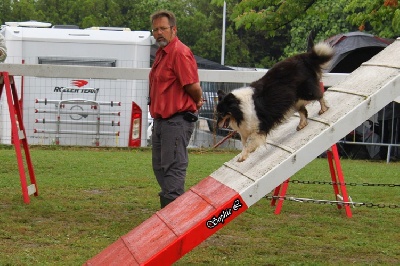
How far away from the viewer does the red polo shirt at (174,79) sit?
6.86m

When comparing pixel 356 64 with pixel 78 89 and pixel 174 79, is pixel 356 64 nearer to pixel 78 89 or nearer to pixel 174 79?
pixel 78 89

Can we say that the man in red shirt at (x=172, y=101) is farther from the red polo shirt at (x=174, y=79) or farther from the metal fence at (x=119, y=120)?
the metal fence at (x=119, y=120)

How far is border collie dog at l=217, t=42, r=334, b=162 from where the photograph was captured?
6512 millimetres

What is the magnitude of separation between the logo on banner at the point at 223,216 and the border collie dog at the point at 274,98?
1.08 metres

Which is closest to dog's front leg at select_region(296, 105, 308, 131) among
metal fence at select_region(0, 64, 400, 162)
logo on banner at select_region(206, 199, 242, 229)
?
logo on banner at select_region(206, 199, 242, 229)

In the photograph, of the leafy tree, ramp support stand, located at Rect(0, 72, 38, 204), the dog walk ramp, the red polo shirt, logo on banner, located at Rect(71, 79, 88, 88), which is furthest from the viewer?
the leafy tree

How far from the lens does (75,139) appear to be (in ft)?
52.5

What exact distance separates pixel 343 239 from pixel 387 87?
1.88 meters

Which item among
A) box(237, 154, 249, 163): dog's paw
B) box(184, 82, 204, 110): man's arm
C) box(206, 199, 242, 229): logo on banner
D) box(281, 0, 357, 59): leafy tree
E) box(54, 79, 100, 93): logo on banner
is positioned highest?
box(281, 0, 357, 59): leafy tree

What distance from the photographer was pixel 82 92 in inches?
619

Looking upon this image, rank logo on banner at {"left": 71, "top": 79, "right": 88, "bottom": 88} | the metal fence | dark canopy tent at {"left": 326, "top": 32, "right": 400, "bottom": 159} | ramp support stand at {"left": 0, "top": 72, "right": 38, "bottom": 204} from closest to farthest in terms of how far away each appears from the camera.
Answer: ramp support stand at {"left": 0, "top": 72, "right": 38, "bottom": 204}, the metal fence, logo on banner at {"left": 71, "top": 79, "right": 88, "bottom": 88}, dark canopy tent at {"left": 326, "top": 32, "right": 400, "bottom": 159}

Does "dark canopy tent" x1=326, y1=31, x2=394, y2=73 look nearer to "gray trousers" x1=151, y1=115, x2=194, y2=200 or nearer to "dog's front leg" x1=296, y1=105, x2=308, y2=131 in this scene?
"dog's front leg" x1=296, y1=105, x2=308, y2=131

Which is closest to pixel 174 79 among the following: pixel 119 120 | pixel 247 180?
pixel 247 180

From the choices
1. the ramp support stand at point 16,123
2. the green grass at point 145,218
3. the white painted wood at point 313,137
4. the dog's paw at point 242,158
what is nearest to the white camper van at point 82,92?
the green grass at point 145,218
